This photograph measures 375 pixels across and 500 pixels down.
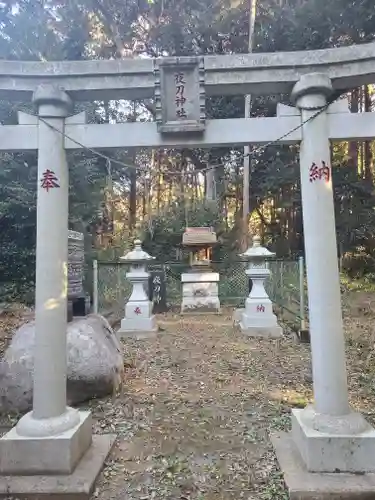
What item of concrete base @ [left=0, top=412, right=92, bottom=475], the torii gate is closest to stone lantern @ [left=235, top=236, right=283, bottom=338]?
the torii gate

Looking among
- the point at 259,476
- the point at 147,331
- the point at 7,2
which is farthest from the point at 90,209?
the point at 259,476

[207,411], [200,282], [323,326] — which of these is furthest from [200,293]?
[323,326]

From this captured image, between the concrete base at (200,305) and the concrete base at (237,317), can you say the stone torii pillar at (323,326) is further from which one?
the concrete base at (200,305)

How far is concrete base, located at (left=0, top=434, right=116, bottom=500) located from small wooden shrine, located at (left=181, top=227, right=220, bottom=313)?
25.8 feet

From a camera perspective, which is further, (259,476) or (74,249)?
(74,249)

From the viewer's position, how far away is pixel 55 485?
2723 mm

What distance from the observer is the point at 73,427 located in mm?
3053

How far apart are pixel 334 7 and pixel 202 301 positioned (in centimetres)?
959

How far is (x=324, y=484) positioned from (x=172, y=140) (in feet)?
8.61

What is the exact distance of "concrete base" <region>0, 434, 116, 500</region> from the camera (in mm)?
2660

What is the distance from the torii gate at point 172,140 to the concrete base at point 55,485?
0.05 m

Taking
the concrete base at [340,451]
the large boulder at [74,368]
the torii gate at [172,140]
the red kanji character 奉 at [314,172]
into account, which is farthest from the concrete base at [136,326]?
the red kanji character 奉 at [314,172]

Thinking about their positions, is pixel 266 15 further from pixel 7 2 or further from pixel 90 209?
pixel 90 209

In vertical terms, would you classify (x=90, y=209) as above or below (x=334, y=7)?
below
